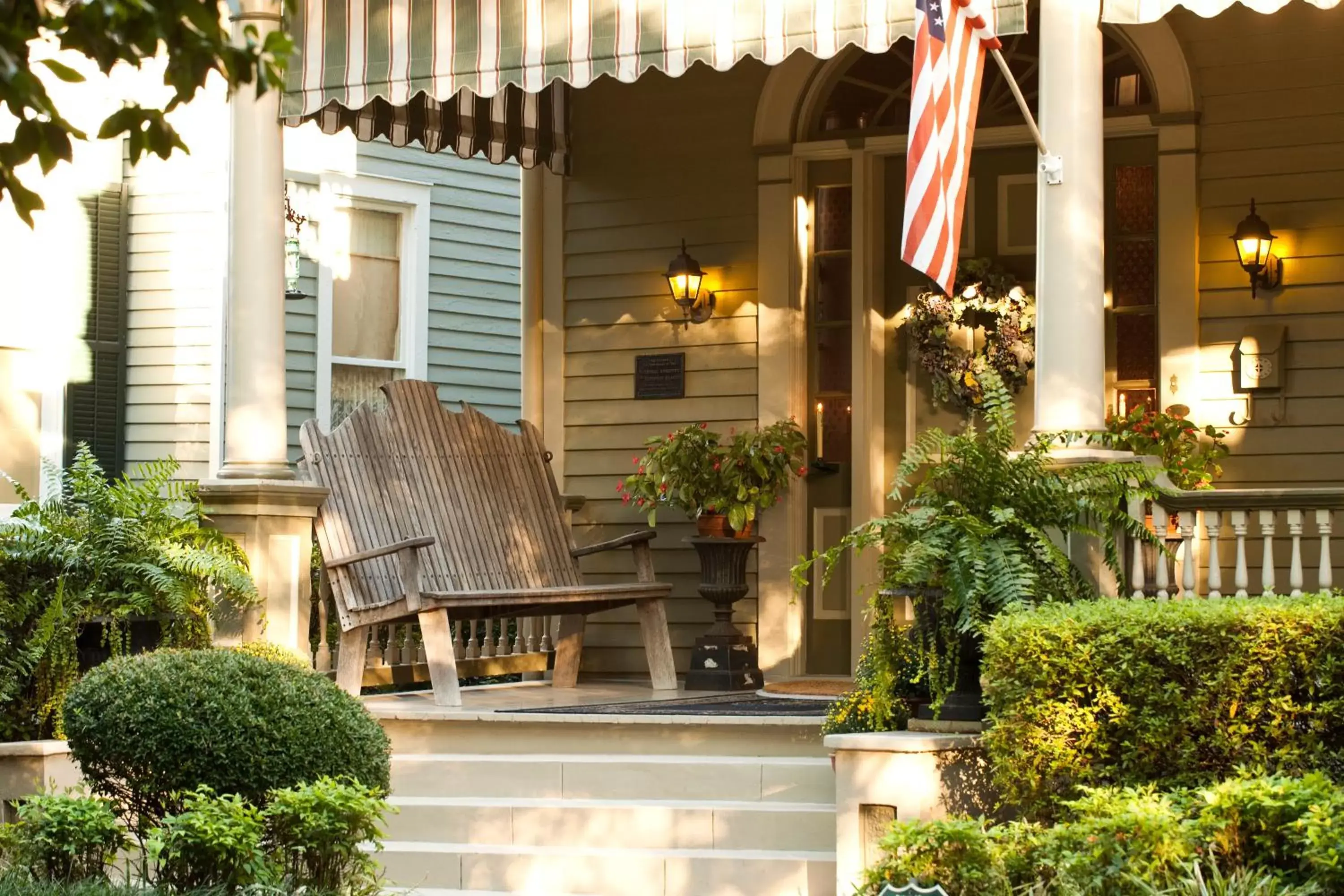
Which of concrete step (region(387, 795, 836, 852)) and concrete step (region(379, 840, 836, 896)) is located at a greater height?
concrete step (region(387, 795, 836, 852))

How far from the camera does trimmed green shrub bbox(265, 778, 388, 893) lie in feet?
17.4

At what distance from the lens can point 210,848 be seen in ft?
17.0

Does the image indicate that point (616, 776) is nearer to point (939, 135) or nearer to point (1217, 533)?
point (1217, 533)

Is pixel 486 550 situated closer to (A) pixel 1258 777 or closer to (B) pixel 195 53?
(A) pixel 1258 777

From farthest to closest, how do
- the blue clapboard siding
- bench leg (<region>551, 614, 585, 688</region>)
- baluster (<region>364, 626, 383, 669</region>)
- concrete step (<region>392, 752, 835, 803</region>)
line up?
the blue clapboard siding < bench leg (<region>551, 614, 585, 688</region>) < baluster (<region>364, 626, 383, 669</region>) < concrete step (<region>392, 752, 835, 803</region>)

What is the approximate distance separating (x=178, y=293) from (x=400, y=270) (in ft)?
5.67

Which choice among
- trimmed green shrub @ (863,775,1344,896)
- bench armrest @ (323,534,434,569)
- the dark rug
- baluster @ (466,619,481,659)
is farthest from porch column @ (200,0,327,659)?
trimmed green shrub @ (863,775,1344,896)

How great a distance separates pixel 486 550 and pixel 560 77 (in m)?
2.55

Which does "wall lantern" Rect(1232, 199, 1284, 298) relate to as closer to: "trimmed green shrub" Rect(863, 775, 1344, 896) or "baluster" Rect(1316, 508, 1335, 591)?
"baluster" Rect(1316, 508, 1335, 591)

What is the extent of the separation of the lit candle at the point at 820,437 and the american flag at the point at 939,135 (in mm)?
3517

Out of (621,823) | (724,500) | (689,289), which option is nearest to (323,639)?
(724,500)

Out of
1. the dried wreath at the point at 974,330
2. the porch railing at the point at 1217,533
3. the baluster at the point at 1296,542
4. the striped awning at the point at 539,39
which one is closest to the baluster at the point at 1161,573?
the porch railing at the point at 1217,533

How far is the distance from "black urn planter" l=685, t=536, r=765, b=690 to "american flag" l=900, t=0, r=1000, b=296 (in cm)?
330

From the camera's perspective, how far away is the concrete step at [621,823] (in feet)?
20.7
